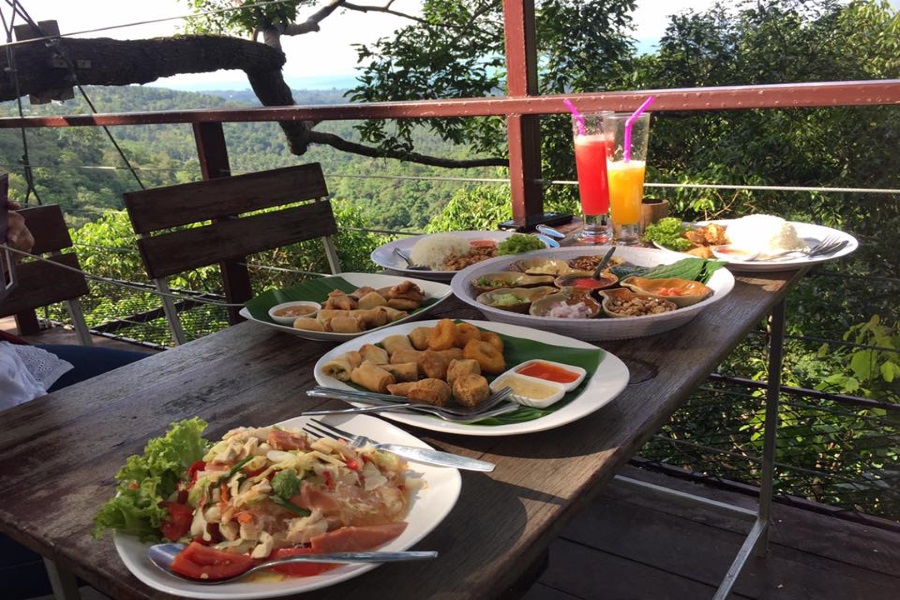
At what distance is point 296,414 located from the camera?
93 cm

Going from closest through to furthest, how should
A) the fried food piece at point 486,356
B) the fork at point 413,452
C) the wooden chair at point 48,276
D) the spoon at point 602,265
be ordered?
the fork at point 413,452 → the fried food piece at point 486,356 → the spoon at point 602,265 → the wooden chair at point 48,276

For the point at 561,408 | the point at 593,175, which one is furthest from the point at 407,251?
the point at 561,408

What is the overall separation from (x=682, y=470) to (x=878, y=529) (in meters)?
0.57

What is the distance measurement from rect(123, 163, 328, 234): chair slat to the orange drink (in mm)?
1016

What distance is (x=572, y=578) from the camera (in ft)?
6.49

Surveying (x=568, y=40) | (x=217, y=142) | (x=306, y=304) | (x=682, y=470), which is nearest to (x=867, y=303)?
(x=682, y=470)

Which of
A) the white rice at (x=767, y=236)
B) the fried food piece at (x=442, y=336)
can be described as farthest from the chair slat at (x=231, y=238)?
the white rice at (x=767, y=236)

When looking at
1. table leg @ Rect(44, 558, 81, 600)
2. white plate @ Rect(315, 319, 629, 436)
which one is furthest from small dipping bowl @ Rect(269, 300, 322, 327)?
table leg @ Rect(44, 558, 81, 600)

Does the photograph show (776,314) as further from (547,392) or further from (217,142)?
(217,142)

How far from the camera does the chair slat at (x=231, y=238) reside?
1.84m

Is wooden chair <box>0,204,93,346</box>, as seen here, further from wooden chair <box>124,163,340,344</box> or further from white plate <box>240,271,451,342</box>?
white plate <box>240,271,451,342</box>

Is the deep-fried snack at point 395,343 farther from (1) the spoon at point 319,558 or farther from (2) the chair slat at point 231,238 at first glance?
(2) the chair slat at point 231,238

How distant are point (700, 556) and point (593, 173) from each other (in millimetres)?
1109

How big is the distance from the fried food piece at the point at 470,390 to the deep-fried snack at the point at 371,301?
378 millimetres
